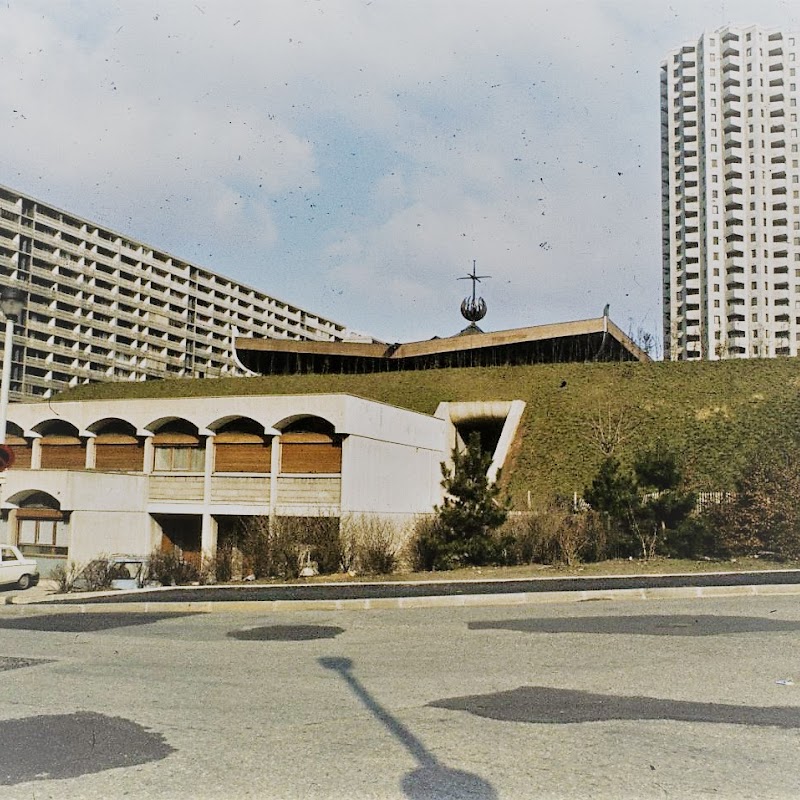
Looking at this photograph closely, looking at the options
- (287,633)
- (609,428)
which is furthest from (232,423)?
(287,633)

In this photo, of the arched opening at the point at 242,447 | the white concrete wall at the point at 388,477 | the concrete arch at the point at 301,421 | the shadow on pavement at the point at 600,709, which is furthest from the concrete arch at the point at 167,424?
the shadow on pavement at the point at 600,709

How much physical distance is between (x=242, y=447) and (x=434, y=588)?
42.1 feet

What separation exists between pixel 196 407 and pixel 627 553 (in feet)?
48.2

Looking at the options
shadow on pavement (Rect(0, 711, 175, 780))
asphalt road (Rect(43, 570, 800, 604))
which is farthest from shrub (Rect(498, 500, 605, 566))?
shadow on pavement (Rect(0, 711, 175, 780))

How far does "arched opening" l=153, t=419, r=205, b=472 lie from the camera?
28.5 metres

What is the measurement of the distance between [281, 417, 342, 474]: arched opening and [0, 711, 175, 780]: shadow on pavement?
19.3 m

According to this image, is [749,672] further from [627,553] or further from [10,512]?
[10,512]

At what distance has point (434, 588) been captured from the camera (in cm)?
1658

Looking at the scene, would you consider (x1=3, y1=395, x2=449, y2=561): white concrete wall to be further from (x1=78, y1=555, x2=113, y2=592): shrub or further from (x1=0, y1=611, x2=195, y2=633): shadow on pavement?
(x1=0, y1=611, x2=195, y2=633): shadow on pavement

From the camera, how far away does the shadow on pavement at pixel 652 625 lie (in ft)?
35.7

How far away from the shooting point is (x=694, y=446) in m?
31.3

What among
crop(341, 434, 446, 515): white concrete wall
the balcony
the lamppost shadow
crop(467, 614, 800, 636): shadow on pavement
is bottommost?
the lamppost shadow

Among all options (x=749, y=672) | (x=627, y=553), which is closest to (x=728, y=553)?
(x=627, y=553)

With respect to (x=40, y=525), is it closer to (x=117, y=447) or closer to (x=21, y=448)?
(x=117, y=447)
